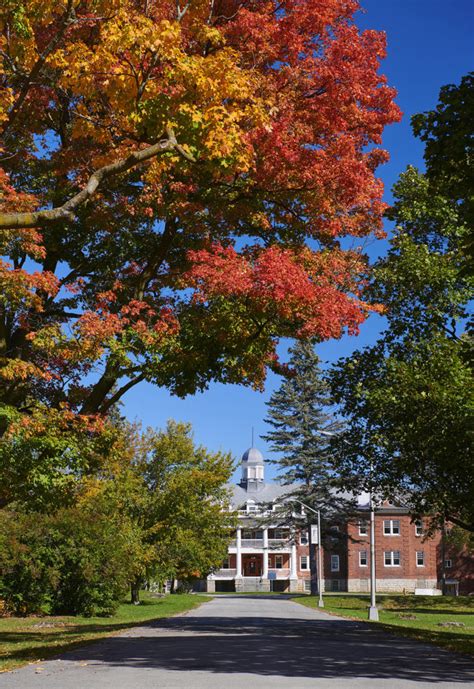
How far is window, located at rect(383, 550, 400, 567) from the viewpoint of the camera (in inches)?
3280

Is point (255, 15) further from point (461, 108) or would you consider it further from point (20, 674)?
point (20, 674)

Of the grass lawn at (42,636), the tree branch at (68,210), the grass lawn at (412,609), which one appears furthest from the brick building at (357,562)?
the tree branch at (68,210)

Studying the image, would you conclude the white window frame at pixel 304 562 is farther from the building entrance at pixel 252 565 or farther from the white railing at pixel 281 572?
the building entrance at pixel 252 565

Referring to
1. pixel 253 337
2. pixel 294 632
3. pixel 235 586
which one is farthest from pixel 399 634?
pixel 235 586

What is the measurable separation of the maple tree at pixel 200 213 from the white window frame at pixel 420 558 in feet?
242

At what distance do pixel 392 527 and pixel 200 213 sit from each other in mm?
75245

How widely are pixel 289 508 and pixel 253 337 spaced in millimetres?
52280

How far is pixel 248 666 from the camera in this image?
1205 centimetres

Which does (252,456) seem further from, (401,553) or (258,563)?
(401,553)

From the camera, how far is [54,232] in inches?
583

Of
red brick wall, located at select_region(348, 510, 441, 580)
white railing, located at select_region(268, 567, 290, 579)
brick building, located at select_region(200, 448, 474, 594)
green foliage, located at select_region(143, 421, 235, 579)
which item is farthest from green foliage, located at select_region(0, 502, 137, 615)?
white railing, located at select_region(268, 567, 290, 579)

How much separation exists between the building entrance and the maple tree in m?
83.8

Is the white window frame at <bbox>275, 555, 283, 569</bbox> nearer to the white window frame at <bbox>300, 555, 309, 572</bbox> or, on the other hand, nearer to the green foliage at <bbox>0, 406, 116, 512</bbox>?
the white window frame at <bbox>300, 555, 309, 572</bbox>

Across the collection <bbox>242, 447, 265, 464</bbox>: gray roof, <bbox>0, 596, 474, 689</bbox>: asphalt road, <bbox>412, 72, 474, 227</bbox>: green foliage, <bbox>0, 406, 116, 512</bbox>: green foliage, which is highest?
<bbox>242, 447, 265, 464</bbox>: gray roof
